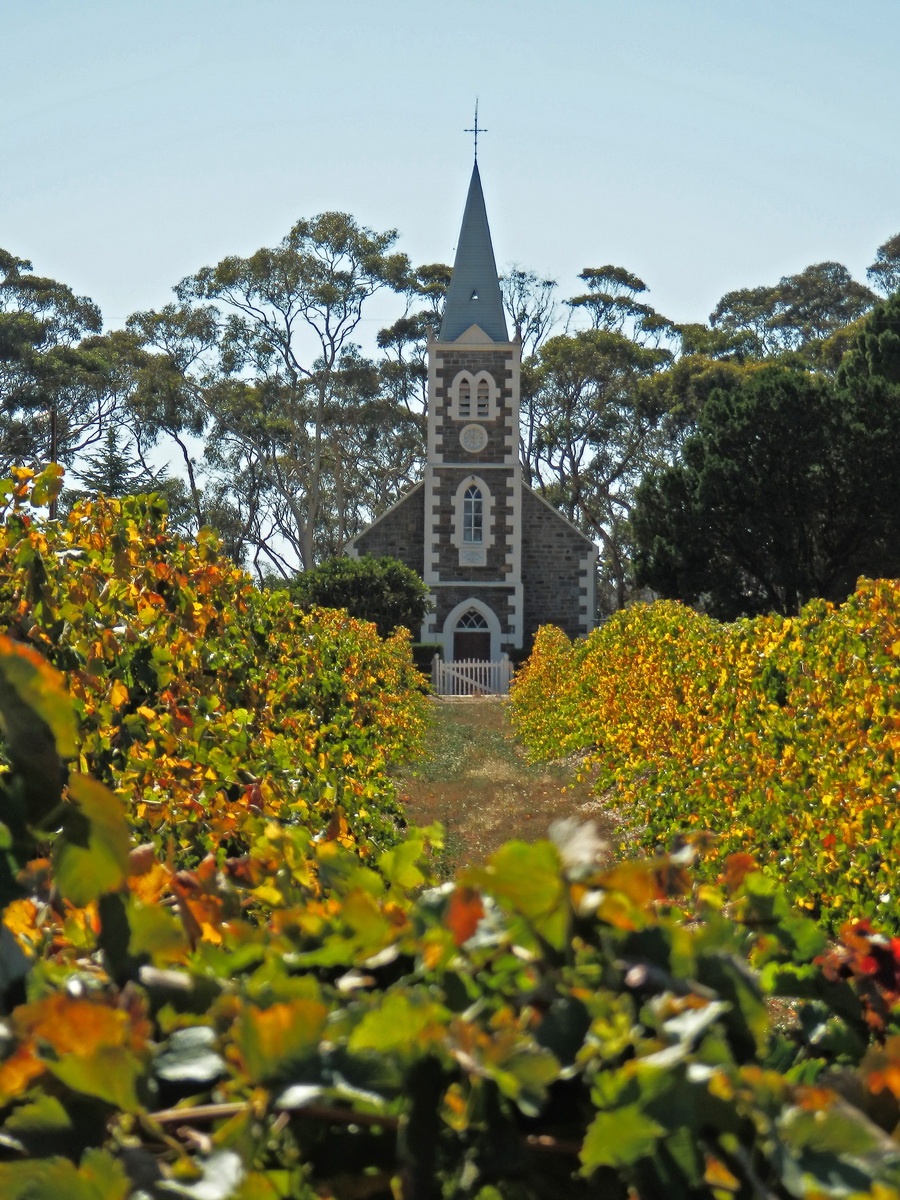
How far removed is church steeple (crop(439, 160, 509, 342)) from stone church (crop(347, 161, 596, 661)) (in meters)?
0.05

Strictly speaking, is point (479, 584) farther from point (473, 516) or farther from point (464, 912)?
point (464, 912)

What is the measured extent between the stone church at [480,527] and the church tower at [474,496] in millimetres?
25

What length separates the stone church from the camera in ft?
107

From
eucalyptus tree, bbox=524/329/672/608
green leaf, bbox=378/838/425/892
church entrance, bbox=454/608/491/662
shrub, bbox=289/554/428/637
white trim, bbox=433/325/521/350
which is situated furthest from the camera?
eucalyptus tree, bbox=524/329/672/608

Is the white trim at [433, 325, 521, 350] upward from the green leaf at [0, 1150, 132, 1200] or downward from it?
upward

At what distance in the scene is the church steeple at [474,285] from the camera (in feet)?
111

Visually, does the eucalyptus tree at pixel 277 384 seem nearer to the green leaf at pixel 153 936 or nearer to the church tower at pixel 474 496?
the church tower at pixel 474 496

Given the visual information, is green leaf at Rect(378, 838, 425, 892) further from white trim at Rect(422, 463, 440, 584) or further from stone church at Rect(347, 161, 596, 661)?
white trim at Rect(422, 463, 440, 584)

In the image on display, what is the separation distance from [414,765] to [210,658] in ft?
28.4

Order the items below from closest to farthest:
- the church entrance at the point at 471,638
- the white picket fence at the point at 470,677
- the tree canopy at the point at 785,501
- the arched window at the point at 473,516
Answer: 1. the tree canopy at the point at 785,501
2. the white picket fence at the point at 470,677
3. the church entrance at the point at 471,638
4. the arched window at the point at 473,516

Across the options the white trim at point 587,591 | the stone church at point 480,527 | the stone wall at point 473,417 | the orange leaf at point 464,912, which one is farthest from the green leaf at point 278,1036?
the white trim at point 587,591

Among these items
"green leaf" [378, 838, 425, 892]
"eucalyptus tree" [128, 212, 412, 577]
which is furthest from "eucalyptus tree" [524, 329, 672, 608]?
"green leaf" [378, 838, 425, 892]

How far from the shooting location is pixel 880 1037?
1.40 metres

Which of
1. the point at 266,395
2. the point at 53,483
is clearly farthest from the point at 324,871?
the point at 266,395
